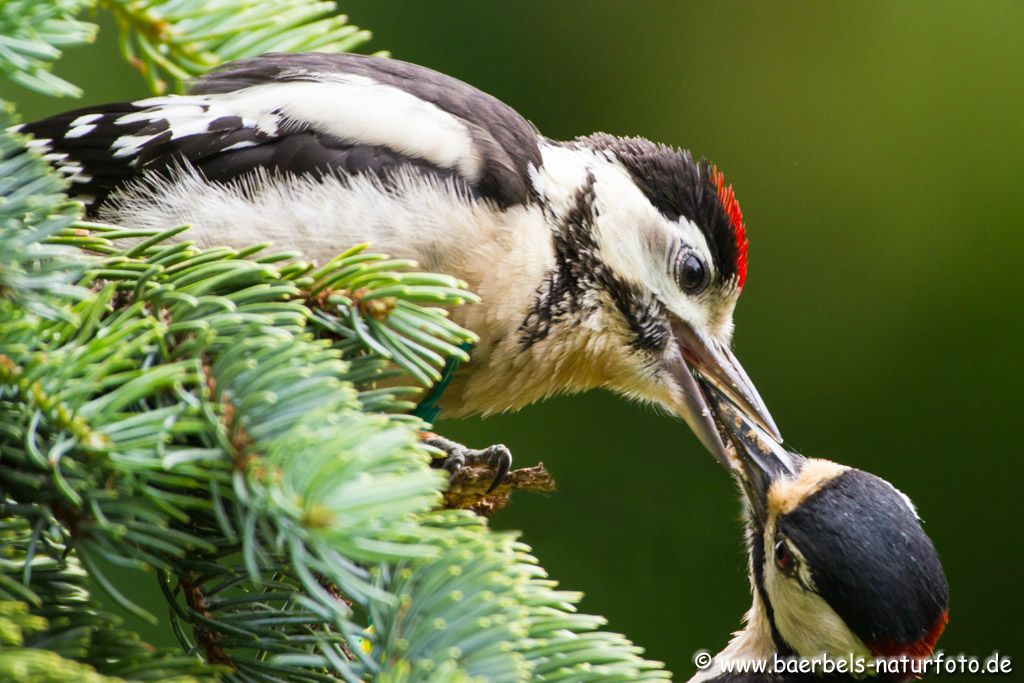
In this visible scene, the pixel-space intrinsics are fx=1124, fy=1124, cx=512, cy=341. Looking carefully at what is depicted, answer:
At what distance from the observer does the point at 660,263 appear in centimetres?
156

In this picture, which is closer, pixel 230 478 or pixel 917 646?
pixel 230 478

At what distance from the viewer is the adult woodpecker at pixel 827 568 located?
137 cm

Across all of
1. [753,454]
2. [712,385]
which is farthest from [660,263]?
[753,454]

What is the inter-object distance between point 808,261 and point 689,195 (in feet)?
4.56

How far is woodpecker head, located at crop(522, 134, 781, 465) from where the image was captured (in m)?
1.52

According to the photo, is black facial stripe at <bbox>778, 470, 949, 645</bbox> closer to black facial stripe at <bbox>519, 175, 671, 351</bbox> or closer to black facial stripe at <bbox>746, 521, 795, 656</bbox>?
black facial stripe at <bbox>746, 521, 795, 656</bbox>

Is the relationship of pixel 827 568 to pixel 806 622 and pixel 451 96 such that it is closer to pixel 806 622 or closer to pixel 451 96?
pixel 806 622

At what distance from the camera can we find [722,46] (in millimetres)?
2990

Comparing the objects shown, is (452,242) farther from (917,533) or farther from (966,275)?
(966,275)

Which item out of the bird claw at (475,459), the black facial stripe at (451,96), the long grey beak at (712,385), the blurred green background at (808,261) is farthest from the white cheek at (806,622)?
the blurred green background at (808,261)

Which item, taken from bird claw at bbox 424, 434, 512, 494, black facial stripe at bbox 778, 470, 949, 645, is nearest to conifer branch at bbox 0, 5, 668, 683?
bird claw at bbox 424, 434, 512, 494

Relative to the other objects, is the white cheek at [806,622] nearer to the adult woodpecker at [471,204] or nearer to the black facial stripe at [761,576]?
the black facial stripe at [761,576]

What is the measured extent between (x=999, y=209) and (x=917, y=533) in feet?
5.63

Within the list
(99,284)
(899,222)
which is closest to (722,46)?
(899,222)
